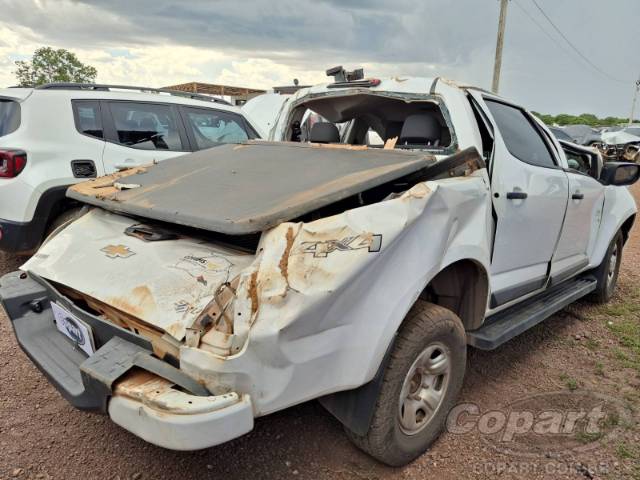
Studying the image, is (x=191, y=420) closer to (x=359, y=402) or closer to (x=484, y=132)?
(x=359, y=402)

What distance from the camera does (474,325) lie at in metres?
2.65

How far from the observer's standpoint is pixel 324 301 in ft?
5.27

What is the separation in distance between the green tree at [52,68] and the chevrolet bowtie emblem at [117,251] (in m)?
21.8

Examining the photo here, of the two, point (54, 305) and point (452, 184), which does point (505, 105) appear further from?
point (54, 305)

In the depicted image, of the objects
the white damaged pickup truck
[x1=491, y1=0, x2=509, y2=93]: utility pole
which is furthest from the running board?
[x1=491, y1=0, x2=509, y2=93]: utility pole

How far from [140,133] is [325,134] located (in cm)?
257

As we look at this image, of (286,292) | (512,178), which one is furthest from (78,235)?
(512,178)

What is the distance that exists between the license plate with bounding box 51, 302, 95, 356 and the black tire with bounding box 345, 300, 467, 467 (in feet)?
3.98

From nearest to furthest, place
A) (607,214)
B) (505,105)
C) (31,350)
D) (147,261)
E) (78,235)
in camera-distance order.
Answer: (147,261), (31,350), (78,235), (505,105), (607,214)

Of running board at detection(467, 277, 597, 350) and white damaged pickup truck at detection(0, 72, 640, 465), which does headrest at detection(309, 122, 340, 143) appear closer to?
white damaged pickup truck at detection(0, 72, 640, 465)

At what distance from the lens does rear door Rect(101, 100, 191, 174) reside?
191 inches

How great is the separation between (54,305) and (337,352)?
146 centimetres

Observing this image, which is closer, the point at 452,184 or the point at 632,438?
the point at 452,184

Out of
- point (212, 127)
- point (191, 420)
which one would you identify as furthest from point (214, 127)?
point (191, 420)
